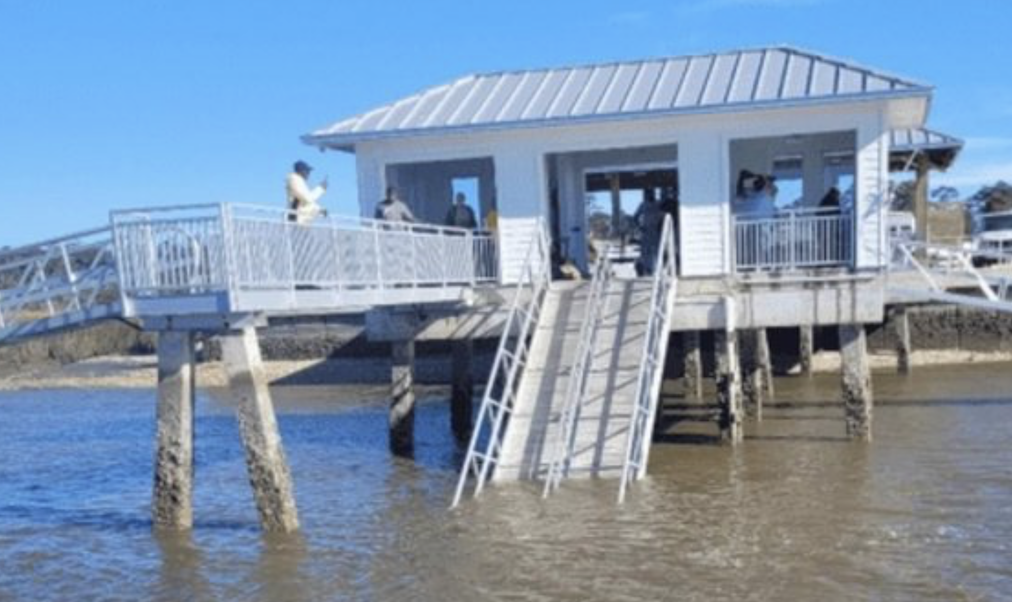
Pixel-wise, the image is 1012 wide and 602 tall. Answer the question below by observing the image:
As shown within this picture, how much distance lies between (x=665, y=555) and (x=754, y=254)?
7544 mm

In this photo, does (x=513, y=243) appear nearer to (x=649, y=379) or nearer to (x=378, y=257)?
(x=378, y=257)

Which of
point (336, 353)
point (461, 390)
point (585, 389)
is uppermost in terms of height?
point (585, 389)

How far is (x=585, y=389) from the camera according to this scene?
13.8 metres

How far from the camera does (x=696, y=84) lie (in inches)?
687

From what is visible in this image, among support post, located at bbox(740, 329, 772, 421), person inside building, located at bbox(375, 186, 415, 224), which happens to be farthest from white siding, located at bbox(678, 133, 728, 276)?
person inside building, located at bbox(375, 186, 415, 224)

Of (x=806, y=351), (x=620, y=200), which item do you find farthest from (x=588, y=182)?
(x=806, y=351)

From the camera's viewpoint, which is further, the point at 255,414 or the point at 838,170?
the point at 838,170

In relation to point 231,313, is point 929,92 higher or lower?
higher

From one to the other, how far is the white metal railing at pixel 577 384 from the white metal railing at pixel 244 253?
2748 millimetres

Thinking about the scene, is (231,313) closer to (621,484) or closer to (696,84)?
(621,484)

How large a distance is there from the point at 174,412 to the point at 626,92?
9769 millimetres

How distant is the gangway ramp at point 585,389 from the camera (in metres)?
13.1

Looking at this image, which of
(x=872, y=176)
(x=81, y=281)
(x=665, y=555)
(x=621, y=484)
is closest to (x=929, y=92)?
(x=872, y=176)

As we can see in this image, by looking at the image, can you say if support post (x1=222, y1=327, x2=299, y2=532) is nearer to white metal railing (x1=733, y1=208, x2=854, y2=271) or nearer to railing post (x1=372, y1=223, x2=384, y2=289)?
railing post (x1=372, y1=223, x2=384, y2=289)
